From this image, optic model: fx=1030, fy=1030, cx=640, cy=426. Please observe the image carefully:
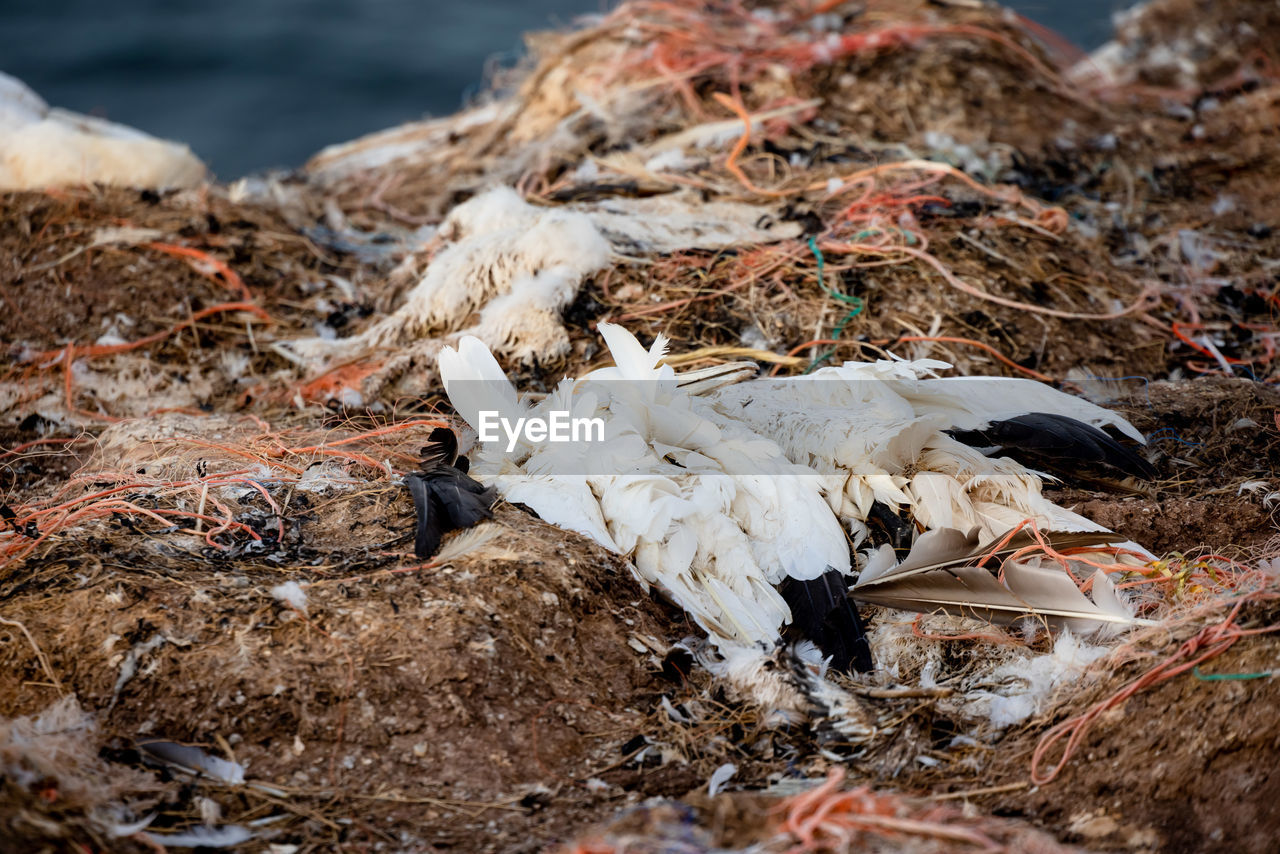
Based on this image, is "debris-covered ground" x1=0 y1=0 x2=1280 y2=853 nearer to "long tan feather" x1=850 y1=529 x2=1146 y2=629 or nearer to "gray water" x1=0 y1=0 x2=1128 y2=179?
"long tan feather" x1=850 y1=529 x2=1146 y2=629

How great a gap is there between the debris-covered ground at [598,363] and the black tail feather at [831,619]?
93 mm

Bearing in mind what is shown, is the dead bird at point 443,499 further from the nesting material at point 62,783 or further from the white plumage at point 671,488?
the nesting material at point 62,783

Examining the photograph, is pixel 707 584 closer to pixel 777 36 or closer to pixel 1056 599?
pixel 1056 599

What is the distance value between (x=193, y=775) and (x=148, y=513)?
0.92 metres

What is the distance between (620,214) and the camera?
15.2ft

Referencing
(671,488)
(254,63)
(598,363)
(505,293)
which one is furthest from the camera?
(254,63)

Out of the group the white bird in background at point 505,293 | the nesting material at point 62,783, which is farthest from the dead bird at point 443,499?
the white bird in background at point 505,293

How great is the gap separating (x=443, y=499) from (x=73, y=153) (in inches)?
142

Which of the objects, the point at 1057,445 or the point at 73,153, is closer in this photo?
the point at 1057,445

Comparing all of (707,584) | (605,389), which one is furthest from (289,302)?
(707,584)

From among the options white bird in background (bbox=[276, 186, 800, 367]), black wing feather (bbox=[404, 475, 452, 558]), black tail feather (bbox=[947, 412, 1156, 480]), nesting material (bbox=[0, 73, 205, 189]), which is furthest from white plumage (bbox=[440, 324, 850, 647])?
nesting material (bbox=[0, 73, 205, 189])

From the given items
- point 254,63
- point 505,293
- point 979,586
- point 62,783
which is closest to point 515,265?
point 505,293

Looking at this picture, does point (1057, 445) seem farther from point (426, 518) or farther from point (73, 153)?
point (73, 153)

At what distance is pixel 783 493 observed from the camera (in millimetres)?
2926
